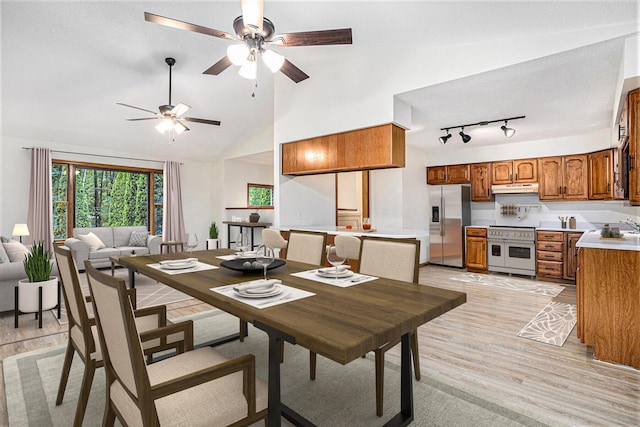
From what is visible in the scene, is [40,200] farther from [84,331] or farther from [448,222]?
[448,222]

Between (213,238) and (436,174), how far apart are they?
524 cm

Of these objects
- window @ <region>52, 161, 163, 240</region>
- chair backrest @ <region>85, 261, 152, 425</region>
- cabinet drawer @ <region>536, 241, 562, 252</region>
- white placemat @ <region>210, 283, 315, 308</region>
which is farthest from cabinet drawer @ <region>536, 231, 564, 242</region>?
window @ <region>52, 161, 163, 240</region>

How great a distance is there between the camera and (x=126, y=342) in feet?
3.43

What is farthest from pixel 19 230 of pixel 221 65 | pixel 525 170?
pixel 525 170

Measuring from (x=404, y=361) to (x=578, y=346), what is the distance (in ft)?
6.81

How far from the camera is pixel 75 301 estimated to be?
163 cm

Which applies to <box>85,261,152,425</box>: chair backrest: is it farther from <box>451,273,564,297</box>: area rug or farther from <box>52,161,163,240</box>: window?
<box>52,161,163,240</box>: window

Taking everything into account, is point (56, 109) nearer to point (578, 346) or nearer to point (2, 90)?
point (2, 90)

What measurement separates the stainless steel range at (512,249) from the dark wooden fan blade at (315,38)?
4.76 metres

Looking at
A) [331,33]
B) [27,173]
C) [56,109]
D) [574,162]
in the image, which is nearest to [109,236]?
[27,173]

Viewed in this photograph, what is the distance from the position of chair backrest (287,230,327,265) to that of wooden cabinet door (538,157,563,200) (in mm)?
4792

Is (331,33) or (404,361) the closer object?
(404,361)

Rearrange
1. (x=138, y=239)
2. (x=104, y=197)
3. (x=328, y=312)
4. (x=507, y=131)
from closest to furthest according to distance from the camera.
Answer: (x=328, y=312) < (x=507, y=131) < (x=138, y=239) < (x=104, y=197)

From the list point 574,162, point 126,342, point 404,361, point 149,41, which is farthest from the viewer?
point 574,162
